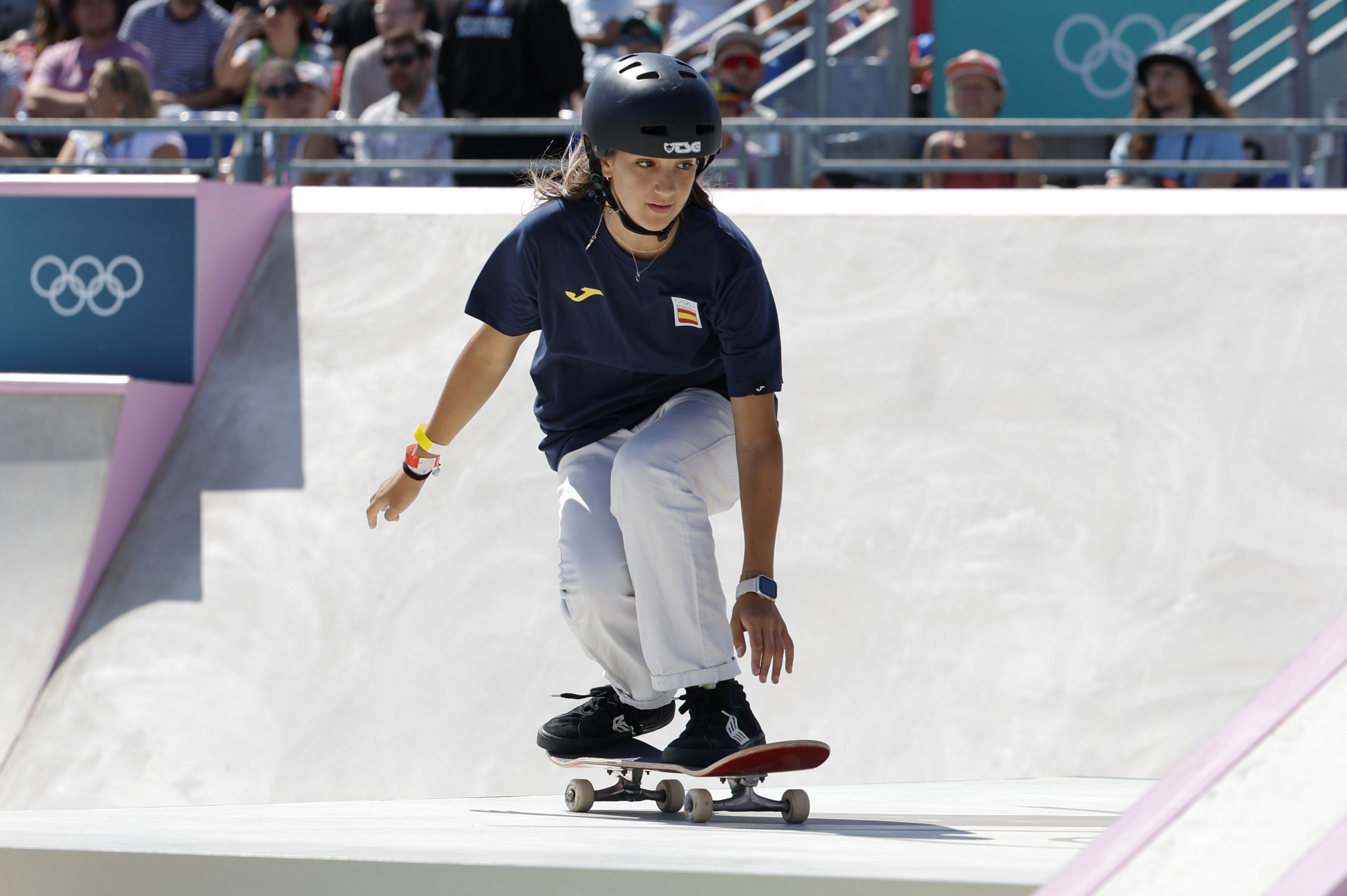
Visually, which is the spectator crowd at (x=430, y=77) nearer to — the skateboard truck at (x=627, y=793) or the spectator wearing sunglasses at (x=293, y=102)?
the spectator wearing sunglasses at (x=293, y=102)

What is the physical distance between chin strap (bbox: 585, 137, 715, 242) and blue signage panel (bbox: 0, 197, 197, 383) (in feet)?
11.9

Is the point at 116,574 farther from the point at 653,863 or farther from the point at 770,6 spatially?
the point at 770,6

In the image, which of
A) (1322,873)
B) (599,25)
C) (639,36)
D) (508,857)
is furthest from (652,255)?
(599,25)

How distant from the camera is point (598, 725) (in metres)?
3.46

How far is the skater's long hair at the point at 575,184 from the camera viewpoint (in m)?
3.34

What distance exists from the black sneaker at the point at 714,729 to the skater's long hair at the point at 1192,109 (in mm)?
5043

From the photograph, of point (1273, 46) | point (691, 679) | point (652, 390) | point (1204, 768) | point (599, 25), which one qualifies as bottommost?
point (691, 679)

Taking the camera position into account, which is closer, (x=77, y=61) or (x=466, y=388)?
(x=466, y=388)

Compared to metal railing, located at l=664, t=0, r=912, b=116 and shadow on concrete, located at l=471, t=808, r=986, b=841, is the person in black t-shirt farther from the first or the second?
shadow on concrete, located at l=471, t=808, r=986, b=841

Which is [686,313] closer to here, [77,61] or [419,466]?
[419,466]

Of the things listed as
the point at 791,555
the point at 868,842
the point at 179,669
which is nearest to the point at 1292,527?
the point at 791,555

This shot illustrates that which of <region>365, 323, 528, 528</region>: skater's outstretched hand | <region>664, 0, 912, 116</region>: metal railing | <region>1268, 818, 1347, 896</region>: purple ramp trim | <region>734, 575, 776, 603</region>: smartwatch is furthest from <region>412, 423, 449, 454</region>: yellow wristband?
<region>664, 0, 912, 116</region>: metal railing

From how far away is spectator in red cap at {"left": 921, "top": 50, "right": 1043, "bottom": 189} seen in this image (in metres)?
7.93

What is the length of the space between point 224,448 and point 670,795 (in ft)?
11.4
